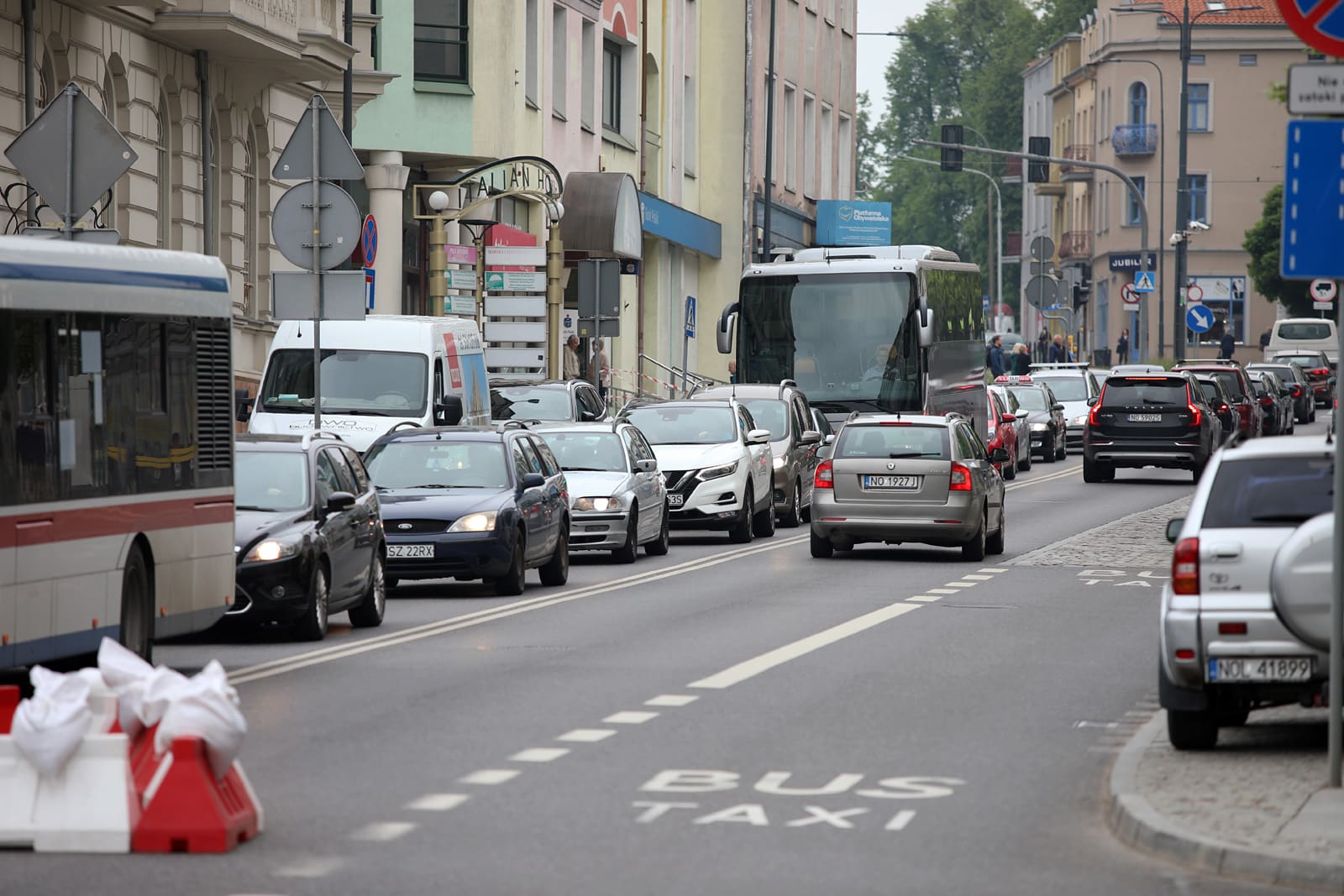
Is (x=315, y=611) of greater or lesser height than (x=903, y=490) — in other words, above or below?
below

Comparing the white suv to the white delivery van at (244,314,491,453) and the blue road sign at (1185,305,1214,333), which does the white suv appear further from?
the blue road sign at (1185,305,1214,333)

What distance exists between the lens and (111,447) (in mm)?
14422

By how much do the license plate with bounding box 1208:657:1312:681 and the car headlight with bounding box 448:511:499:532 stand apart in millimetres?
10796

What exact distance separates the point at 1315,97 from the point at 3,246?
6.41 m

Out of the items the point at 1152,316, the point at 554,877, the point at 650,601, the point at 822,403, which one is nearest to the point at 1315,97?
the point at 554,877

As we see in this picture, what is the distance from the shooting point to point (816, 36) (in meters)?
77.2

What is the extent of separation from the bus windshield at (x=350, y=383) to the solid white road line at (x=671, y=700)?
14.5 metres

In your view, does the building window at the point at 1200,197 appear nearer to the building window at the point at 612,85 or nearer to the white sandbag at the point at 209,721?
the building window at the point at 612,85

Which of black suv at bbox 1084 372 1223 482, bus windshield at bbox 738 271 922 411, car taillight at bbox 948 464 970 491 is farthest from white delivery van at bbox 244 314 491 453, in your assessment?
black suv at bbox 1084 372 1223 482

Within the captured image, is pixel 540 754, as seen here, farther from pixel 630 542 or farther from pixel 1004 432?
pixel 1004 432

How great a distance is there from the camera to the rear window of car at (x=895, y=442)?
27.2m

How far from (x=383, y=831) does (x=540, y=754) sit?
223 centimetres

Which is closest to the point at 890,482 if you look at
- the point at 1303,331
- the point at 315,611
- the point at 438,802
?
the point at 315,611

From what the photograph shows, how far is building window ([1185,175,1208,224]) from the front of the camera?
10500 cm
